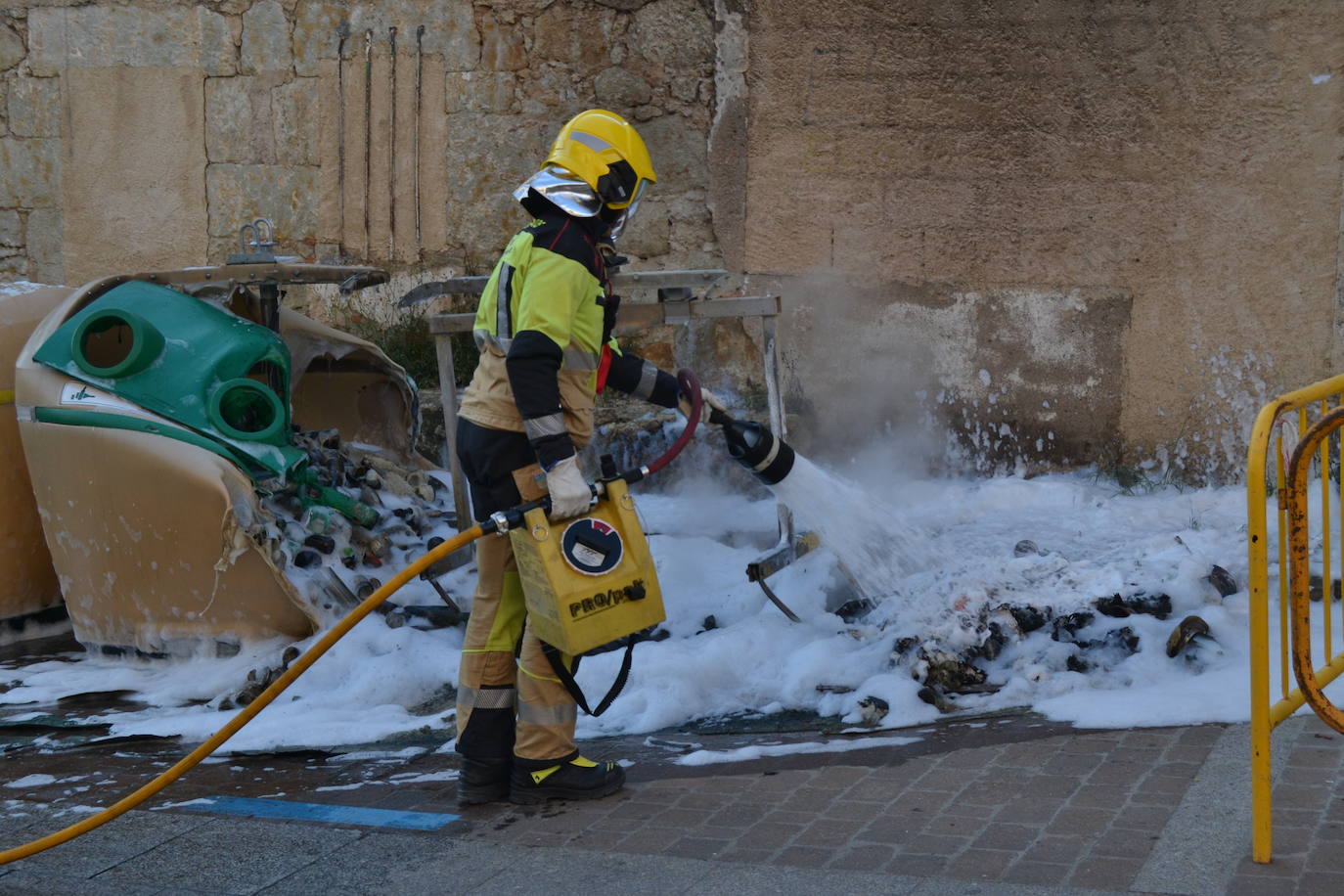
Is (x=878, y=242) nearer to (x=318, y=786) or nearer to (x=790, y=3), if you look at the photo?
(x=790, y=3)

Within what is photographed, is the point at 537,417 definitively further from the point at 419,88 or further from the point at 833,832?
the point at 419,88

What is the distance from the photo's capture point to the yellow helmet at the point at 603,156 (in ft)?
12.1

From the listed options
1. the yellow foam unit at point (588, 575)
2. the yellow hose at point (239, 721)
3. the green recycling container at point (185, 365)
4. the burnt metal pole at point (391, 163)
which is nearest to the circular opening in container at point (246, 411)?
the green recycling container at point (185, 365)

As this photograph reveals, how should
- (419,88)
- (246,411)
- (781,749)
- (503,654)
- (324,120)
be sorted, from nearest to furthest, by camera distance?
(503,654)
(781,749)
(246,411)
(419,88)
(324,120)

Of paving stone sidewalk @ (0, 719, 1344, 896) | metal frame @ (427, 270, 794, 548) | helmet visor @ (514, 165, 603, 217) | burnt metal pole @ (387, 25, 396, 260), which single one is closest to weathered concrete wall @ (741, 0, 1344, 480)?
metal frame @ (427, 270, 794, 548)

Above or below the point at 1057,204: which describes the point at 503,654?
below

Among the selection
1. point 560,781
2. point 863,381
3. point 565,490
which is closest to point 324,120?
point 863,381

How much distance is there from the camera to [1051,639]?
15.0ft

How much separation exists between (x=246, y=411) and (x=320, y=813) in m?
2.12

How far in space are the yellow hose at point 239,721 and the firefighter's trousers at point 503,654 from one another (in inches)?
11.6

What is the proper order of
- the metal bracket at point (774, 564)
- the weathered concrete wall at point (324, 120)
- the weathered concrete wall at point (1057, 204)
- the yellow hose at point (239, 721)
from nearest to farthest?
the yellow hose at point (239, 721), the metal bracket at point (774, 564), the weathered concrete wall at point (1057, 204), the weathered concrete wall at point (324, 120)

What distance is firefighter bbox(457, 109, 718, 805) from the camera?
354 centimetres

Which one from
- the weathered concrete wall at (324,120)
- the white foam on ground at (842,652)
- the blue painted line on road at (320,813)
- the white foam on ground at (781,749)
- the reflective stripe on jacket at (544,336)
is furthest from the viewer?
the weathered concrete wall at (324,120)

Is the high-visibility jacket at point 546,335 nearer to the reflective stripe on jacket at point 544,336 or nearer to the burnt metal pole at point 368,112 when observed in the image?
the reflective stripe on jacket at point 544,336
